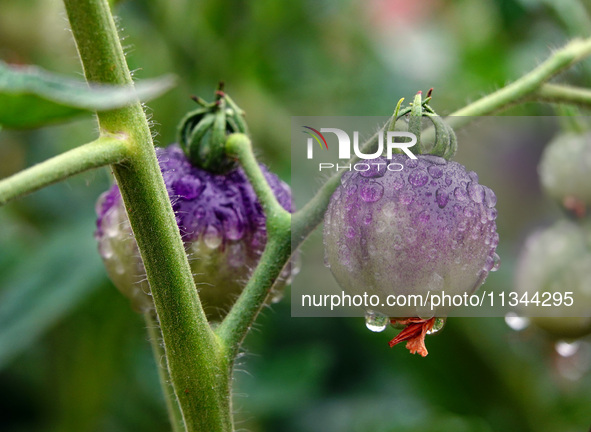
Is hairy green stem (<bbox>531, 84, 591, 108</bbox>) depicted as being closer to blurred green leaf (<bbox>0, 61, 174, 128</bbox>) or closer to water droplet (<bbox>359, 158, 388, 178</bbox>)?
water droplet (<bbox>359, 158, 388, 178</bbox>)

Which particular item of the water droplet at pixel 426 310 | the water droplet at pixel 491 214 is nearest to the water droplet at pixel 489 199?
the water droplet at pixel 491 214

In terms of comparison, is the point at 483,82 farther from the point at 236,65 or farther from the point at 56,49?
the point at 56,49

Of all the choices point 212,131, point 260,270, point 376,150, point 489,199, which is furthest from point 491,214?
point 212,131

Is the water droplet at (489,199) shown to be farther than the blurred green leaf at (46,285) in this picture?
No

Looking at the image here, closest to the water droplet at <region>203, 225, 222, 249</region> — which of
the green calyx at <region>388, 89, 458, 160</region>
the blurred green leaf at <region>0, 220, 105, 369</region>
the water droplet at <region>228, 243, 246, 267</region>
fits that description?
the water droplet at <region>228, 243, 246, 267</region>

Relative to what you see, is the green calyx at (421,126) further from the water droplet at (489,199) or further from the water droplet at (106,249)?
the water droplet at (106,249)

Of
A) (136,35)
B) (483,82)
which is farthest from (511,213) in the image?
(136,35)
